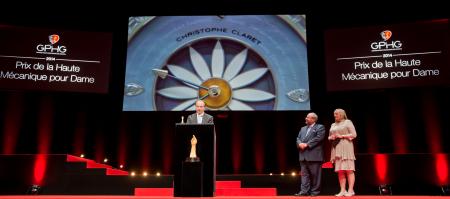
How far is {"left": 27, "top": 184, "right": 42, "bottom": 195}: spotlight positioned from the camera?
598 cm

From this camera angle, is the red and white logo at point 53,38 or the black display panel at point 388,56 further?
the red and white logo at point 53,38

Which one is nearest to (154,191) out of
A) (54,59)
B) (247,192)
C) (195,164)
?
(247,192)

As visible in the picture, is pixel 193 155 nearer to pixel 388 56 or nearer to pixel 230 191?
pixel 230 191

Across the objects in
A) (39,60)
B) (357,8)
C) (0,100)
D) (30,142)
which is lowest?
(30,142)

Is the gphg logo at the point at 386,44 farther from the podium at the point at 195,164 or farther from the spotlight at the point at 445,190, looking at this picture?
the podium at the point at 195,164

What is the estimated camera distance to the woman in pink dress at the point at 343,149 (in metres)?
4.98

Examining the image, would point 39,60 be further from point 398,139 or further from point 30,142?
point 398,139

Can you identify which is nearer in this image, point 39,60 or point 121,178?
point 121,178

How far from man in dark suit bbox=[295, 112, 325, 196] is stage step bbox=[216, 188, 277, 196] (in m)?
0.71

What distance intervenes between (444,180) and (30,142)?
6747 mm

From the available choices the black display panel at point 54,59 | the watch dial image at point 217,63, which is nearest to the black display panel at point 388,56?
the watch dial image at point 217,63

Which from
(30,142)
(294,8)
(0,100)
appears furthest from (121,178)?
(294,8)

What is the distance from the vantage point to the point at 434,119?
24.4 feet

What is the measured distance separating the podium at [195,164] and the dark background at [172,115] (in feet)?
11.0
